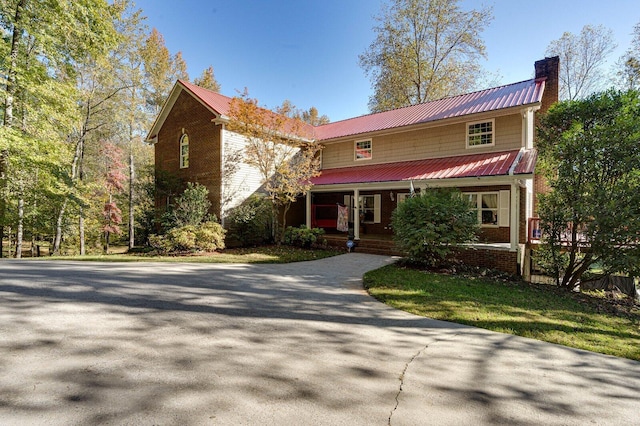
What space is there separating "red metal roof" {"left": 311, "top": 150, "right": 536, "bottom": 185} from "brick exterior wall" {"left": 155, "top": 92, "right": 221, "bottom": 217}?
5277 millimetres

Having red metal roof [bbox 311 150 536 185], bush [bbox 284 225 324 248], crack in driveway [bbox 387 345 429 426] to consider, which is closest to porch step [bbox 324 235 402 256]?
bush [bbox 284 225 324 248]

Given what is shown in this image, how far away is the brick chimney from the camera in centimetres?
1487

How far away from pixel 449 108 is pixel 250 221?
11.4 m

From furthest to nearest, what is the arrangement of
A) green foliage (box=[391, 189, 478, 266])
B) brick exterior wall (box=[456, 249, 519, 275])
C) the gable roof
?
the gable roof → brick exterior wall (box=[456, 249, 519, 275]) → green foliage (box=[391, 189, 478, 266])

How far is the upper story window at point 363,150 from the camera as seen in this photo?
17.2 meters

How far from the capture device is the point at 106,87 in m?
18.7

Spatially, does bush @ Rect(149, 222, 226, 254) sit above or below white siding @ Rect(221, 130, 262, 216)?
below

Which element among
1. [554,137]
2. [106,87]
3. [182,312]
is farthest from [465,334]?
[106,87]

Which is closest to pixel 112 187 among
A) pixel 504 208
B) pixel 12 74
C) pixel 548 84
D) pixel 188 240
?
pixel 12 74

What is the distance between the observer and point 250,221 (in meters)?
15.1

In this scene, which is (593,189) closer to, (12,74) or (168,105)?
(168,105)

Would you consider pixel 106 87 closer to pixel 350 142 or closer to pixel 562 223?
pixel 350 142

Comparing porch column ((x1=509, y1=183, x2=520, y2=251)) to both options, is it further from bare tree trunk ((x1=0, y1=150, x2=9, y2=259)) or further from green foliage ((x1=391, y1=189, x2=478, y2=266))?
bare tree trunk ((x1=0, y1=150, x2=9, y2=259))

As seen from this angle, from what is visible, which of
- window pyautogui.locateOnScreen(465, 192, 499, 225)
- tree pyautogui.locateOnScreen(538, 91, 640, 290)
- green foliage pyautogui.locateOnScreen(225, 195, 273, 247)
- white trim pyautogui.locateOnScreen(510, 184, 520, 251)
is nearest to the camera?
tree pyautogui.locateOnScreen(538, 91, 640, 290)
